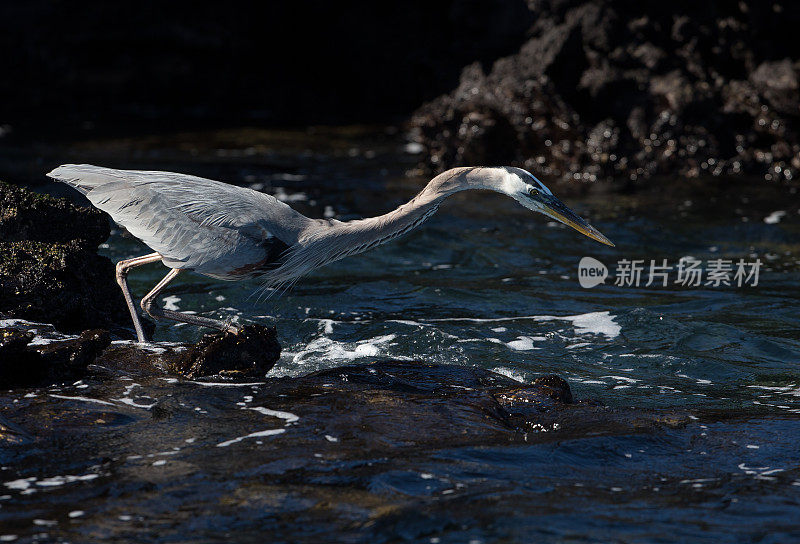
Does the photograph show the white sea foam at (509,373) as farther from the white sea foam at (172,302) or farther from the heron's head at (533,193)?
the white sea foam at (172,302)

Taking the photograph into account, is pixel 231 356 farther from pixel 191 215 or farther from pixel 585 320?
pixel 585 320

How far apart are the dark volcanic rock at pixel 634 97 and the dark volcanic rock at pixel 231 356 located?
→ 26.3 feet

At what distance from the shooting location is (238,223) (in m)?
6.57

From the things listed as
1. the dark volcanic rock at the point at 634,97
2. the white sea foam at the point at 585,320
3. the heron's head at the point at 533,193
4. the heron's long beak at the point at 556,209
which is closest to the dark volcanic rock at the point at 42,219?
the white sea foam at the point at 585,320

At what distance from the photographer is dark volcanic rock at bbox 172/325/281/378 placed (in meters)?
5.88

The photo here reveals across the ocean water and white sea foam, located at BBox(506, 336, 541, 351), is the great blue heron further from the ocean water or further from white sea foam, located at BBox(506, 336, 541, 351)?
white sea foam, located at BBox(506, 336, 541, 351)

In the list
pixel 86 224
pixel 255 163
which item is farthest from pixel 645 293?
pixel 255 163

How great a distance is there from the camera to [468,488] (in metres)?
4.35

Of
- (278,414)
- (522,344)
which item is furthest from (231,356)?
(522,344)

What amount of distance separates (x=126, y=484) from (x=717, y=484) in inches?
109

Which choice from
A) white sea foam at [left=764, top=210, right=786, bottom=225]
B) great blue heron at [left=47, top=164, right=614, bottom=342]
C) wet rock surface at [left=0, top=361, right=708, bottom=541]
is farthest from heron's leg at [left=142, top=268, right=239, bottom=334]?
white sea foam at [left=764, top=210, right=786, bottom=225]

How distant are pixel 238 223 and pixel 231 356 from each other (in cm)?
105

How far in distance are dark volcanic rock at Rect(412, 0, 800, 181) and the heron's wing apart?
722 centimetres
